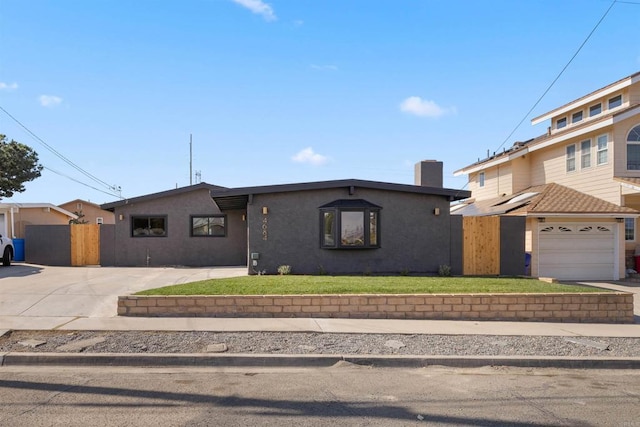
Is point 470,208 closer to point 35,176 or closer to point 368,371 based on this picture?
point 368,371

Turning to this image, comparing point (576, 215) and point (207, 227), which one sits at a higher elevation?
point (576, 215)

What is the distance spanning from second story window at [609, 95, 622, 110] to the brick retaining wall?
12974 millimetres

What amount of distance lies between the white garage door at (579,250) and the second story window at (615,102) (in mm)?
5481

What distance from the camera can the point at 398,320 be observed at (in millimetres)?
9312

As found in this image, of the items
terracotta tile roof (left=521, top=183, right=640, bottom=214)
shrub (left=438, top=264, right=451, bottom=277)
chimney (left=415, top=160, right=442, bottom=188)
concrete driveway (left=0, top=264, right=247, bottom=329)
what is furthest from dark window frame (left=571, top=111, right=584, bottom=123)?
concrete driveway (left=0, top=264, right=247, bottom=329)

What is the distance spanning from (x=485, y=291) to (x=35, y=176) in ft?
111

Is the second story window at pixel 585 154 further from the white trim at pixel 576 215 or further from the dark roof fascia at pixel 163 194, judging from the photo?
the dark roof fascia at pixel 163 194

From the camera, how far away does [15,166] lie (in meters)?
31.6

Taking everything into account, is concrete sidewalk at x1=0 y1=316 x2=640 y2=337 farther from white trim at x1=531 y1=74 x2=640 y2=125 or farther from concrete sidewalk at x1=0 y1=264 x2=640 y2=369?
white trim at x1=531 y1=74 x2=640 y2=125

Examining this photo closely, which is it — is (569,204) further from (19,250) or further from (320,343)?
(19,250)

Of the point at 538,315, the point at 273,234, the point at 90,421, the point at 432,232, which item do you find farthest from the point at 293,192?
the point at 90,421

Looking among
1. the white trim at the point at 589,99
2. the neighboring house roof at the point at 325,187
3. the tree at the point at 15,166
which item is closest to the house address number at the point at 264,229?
the neighboring house roof at the point at 325,187

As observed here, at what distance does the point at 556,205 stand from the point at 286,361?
14866 mm

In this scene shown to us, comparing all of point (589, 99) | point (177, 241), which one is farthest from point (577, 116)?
point (177, 241)
